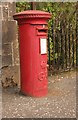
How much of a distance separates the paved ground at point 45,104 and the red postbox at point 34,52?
0.21 m

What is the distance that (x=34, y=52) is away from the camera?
573cm

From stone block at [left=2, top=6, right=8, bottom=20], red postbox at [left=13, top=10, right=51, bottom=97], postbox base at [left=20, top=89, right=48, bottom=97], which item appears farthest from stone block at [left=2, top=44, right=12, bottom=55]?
postbox base at [left=20, top=89, right=48, bottom=97]

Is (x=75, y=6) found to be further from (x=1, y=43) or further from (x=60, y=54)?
(x=1, y=43)

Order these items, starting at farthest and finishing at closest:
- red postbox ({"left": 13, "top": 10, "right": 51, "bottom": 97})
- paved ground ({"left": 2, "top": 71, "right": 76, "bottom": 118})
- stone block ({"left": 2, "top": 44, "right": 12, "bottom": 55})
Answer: stone block ({"left": 2, "top": 44, "right": 12, "bottom": 55}) → red postbox ({"left": 13, "top": 10, "right": 51, "bottom": 97}) → paved ground ({"left": 2, "top": 71, "right": 76, "bottom": 118})

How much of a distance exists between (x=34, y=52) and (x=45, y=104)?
978 mm

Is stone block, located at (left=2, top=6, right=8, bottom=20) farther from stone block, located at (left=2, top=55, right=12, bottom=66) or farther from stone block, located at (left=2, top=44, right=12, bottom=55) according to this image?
stone block, located at (left=2, top=55, right=12, bottom=66)

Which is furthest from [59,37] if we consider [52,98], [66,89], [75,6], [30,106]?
[30,106]

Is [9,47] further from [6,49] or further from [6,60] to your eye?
[6,60]

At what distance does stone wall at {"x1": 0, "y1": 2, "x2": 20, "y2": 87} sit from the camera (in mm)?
6410

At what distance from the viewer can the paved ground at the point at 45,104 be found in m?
4.70

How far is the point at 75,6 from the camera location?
29.7 feet

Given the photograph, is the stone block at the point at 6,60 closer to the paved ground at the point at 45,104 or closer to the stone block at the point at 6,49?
the stone block at the point at 6,49

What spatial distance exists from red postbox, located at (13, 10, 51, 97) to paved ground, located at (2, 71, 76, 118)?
21 centimetres

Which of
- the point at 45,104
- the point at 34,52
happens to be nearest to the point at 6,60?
the point at 34,52
